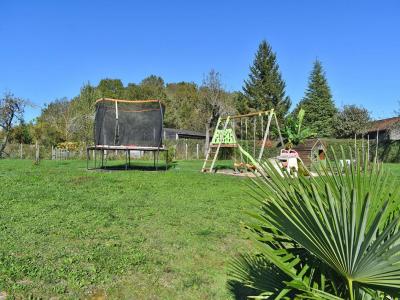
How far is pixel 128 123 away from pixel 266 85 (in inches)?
1563

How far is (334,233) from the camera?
1.90 m

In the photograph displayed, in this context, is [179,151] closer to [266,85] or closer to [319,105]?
[266,85]

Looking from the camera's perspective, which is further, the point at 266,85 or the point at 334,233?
the point at 266,85

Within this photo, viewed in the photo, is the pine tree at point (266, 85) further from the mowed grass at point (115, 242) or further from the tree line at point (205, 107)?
the mowed grass at point (115, 242)

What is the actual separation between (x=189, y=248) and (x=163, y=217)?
1461 mm

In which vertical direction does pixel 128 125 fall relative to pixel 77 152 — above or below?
above

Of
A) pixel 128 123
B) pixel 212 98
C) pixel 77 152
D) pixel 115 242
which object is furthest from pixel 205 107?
pixel 115 242

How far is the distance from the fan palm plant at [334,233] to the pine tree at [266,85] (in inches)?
1957

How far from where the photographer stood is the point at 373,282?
6.08 ft

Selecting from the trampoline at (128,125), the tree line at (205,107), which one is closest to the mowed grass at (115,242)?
the trampoline at (128,125)

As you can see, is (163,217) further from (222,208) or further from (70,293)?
(70,293)

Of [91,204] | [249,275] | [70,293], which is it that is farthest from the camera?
[91,204]

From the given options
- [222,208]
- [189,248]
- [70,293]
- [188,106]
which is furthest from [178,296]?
[188,106]

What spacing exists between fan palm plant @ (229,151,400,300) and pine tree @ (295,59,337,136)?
1945 inches
